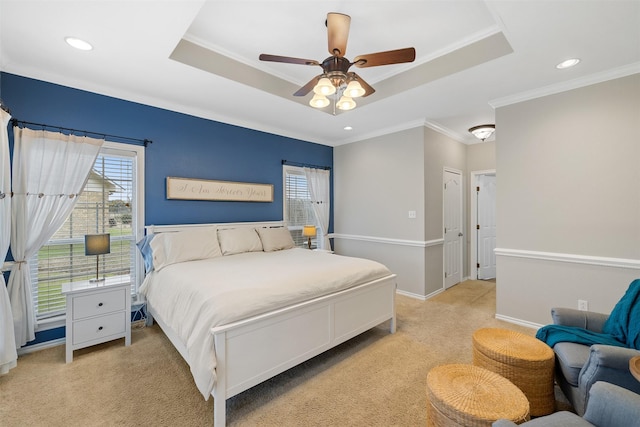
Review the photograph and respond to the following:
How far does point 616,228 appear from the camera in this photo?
8.77ft

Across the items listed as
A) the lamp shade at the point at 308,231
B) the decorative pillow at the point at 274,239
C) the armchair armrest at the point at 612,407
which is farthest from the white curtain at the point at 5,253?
the armchair armrest at the point at 612,407

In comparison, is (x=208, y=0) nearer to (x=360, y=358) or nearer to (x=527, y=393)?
(x=360, y=358)

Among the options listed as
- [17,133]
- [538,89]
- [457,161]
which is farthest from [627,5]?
[17,133]

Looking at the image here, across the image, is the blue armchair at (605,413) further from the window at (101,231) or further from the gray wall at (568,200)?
the window at (101,231)

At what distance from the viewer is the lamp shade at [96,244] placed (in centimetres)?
257

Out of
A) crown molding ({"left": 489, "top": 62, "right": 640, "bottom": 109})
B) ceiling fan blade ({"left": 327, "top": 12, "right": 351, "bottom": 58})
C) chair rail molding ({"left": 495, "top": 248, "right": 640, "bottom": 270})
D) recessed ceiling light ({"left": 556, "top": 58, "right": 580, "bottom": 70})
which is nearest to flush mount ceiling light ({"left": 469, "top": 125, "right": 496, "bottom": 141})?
crown molding ({"left": 489, "top": 62, "right": 640, "bottom": 109})

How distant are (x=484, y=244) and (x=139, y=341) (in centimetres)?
574

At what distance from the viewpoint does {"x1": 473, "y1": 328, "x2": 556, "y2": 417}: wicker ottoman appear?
5.80ft

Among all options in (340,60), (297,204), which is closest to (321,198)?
(297,204)

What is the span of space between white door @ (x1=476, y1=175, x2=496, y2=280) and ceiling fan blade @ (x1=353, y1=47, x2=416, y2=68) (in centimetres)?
402

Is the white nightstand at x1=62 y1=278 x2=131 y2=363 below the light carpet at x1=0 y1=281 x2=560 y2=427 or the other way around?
the other way around

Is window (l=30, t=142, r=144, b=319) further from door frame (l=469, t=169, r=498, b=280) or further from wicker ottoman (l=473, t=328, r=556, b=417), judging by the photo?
door frame (l=469, t=169, r=498, b=280)

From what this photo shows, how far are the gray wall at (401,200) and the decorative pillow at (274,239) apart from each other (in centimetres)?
158

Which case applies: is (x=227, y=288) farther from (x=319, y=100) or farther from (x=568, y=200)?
(x=568, y=200)
